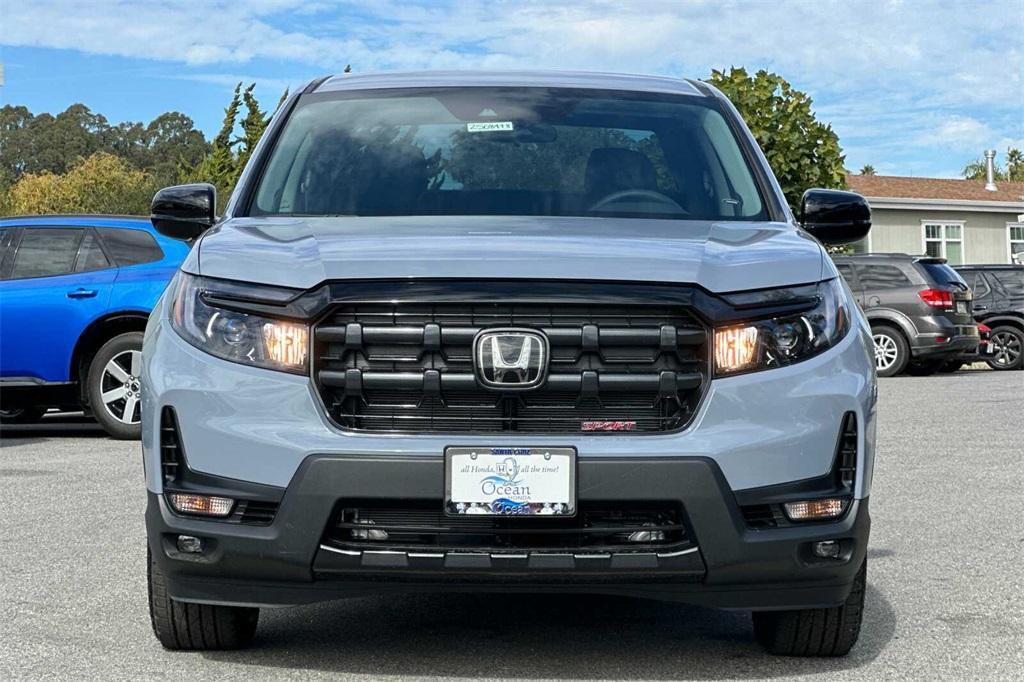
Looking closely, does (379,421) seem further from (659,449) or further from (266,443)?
(659,449)

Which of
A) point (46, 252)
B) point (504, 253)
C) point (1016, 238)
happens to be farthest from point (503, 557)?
point (1016, 238)

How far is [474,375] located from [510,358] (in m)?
0.10

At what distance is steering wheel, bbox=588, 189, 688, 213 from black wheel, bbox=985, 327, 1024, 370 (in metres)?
21.5

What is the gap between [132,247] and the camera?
41.1ft

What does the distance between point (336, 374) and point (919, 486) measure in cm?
609

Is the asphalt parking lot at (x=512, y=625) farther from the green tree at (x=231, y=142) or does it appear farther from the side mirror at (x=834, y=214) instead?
the green tree at (x=231, y=142)

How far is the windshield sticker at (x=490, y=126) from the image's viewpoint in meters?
5.58

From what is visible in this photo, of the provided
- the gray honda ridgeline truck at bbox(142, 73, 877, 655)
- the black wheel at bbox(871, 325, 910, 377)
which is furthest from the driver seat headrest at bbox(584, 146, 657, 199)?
the black wheel at bbox(871, 325, 910, 377)

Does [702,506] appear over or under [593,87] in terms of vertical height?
under

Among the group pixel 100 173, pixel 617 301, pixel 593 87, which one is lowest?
pixel 100 173

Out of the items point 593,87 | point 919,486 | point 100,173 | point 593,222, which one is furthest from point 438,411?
point 100,173

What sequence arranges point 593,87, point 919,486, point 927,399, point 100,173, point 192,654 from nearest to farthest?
point 192,654 < point 593,87 < point 919,486 < point 927,399 < point 100,173

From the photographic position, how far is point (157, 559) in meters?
4.38

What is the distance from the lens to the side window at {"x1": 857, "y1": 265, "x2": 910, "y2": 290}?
2203cm
